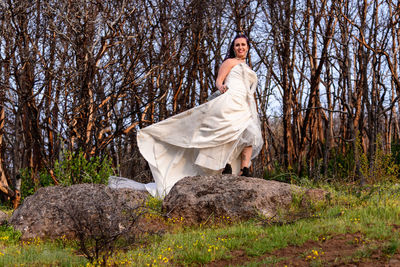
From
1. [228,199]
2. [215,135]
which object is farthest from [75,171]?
[228,199]

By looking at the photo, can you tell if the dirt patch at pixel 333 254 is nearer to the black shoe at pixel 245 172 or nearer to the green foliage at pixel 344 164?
the black shoe at pixel 245 172

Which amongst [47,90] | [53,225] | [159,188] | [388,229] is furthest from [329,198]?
[47,90]

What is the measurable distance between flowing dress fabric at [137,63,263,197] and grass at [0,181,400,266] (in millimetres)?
1496

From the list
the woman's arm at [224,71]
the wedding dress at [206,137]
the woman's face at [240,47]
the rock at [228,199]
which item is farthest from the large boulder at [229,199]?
the woman's face at [240,47]

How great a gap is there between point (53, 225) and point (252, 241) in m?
2.50

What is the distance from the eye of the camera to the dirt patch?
3.37 m

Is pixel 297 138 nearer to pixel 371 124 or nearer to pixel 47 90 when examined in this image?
pixel 371 124

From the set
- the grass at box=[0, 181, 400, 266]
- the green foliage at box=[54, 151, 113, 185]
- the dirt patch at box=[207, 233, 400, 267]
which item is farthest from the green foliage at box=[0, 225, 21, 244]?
the dirt patch at box=[207, 233, 400, 267]

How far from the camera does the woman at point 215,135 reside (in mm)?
6398

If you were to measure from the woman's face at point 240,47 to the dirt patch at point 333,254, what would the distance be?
356 cm

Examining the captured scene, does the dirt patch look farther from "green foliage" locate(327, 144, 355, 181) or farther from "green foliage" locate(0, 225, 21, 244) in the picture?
"green foliage" locate(327, 144, 355, 181)

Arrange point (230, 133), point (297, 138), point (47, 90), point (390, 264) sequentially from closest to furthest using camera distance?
point (390, 264) → point (230, 133) → point (47, 90) → point (297, 138)

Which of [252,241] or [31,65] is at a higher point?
[31,65]

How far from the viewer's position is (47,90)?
9422mm
